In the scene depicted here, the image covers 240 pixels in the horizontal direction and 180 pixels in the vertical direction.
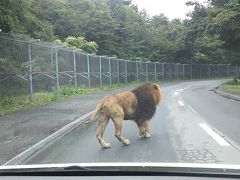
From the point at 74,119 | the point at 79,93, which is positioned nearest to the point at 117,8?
the point at 79,93

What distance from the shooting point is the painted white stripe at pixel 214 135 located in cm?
1073

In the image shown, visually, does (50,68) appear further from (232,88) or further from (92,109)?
(232,88)

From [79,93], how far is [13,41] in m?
11.0

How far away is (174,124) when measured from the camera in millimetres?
14312

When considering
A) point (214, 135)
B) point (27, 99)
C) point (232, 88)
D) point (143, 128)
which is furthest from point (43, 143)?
point (232, 88)

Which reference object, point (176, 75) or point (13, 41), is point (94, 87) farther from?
point (176, 75)

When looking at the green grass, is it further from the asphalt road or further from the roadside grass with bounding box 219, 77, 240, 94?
the roadside grass with bounding box 219, 77, 240, 94

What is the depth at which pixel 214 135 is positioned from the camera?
11891 millimetres

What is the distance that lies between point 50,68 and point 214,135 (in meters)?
15.7

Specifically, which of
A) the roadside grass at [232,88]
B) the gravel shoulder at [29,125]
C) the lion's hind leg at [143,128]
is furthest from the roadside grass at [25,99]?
the roadside grass at [232,88]

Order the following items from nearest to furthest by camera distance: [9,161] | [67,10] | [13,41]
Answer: [9,161] < [13,41] < [67,10]

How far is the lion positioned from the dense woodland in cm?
1016

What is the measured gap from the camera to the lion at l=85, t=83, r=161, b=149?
10109 mm

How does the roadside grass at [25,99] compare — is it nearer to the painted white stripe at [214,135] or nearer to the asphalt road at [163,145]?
the asphalt road at [163,145]
